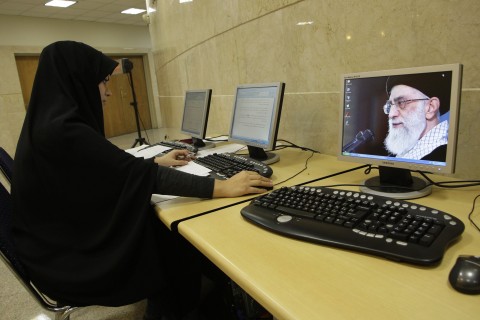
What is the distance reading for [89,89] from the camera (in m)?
1.15

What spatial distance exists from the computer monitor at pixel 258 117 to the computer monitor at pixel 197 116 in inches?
10.9

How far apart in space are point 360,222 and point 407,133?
1.15ft

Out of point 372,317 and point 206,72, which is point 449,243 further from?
point 206,72

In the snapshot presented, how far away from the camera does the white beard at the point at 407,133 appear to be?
0.89 metres

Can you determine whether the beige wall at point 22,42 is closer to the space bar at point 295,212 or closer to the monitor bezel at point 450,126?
the space bar at point 295,212

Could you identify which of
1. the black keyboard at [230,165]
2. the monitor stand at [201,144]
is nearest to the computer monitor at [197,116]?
the monitor stand at [201,144]

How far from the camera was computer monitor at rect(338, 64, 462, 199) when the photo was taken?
0.84 meters

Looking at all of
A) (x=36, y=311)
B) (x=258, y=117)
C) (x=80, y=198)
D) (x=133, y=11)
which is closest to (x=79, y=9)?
(x=133, y=11)

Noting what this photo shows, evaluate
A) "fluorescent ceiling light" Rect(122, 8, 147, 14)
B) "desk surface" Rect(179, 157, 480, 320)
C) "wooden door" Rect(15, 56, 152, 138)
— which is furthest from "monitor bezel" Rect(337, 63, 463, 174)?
"fluorescent ceiling light" Rect(122, 8, 147, 14)

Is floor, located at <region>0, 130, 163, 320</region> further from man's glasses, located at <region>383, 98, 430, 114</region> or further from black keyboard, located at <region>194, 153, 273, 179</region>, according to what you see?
man's glasses, located at <region>383, 98, 430, 114</region>

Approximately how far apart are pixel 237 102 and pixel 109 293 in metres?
1.00

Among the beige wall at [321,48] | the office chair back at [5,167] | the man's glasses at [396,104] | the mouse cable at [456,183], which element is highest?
the beige wall at [321,48]

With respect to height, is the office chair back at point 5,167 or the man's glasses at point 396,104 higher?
the man's glasses at point 396,104

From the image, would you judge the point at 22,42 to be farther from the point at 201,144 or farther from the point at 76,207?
the point at 76,207
